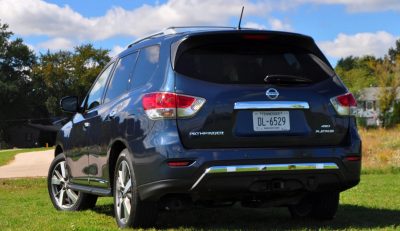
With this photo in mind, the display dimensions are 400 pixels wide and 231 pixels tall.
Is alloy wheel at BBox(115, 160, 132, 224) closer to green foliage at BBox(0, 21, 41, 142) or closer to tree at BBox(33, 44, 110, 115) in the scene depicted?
tree at BBox(33, 44, 110, 115)

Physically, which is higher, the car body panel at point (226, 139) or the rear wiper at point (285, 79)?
the rear wiper at point (285, 79)

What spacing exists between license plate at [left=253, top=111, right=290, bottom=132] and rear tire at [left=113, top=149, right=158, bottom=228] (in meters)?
1.22

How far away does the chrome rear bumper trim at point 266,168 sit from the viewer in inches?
211

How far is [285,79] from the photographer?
5785 millimetres

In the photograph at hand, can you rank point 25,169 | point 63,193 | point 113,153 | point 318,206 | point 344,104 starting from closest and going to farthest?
point 344,104
point 113,153
point 318,206
point 63,193
point 25,169

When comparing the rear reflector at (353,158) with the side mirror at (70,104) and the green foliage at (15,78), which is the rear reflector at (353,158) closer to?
the side mirror at (70,104)

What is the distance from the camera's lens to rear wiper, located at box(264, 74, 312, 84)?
5.73 m

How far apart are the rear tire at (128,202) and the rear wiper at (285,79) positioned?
1.46 m

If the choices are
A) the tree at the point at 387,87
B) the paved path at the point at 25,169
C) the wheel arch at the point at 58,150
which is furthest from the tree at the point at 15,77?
the wheel arch at the point at 58,150

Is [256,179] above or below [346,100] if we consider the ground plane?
below

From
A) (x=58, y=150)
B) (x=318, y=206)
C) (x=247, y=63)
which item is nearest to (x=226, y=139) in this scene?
(x=247, y=63)

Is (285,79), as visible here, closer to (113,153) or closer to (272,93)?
(272,93)

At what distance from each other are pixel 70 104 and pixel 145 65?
2062mm

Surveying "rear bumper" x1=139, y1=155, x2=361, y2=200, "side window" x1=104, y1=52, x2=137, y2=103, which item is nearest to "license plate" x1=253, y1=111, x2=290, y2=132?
"rear bumper" x1=139, y1=155, x2=361, y2=200
